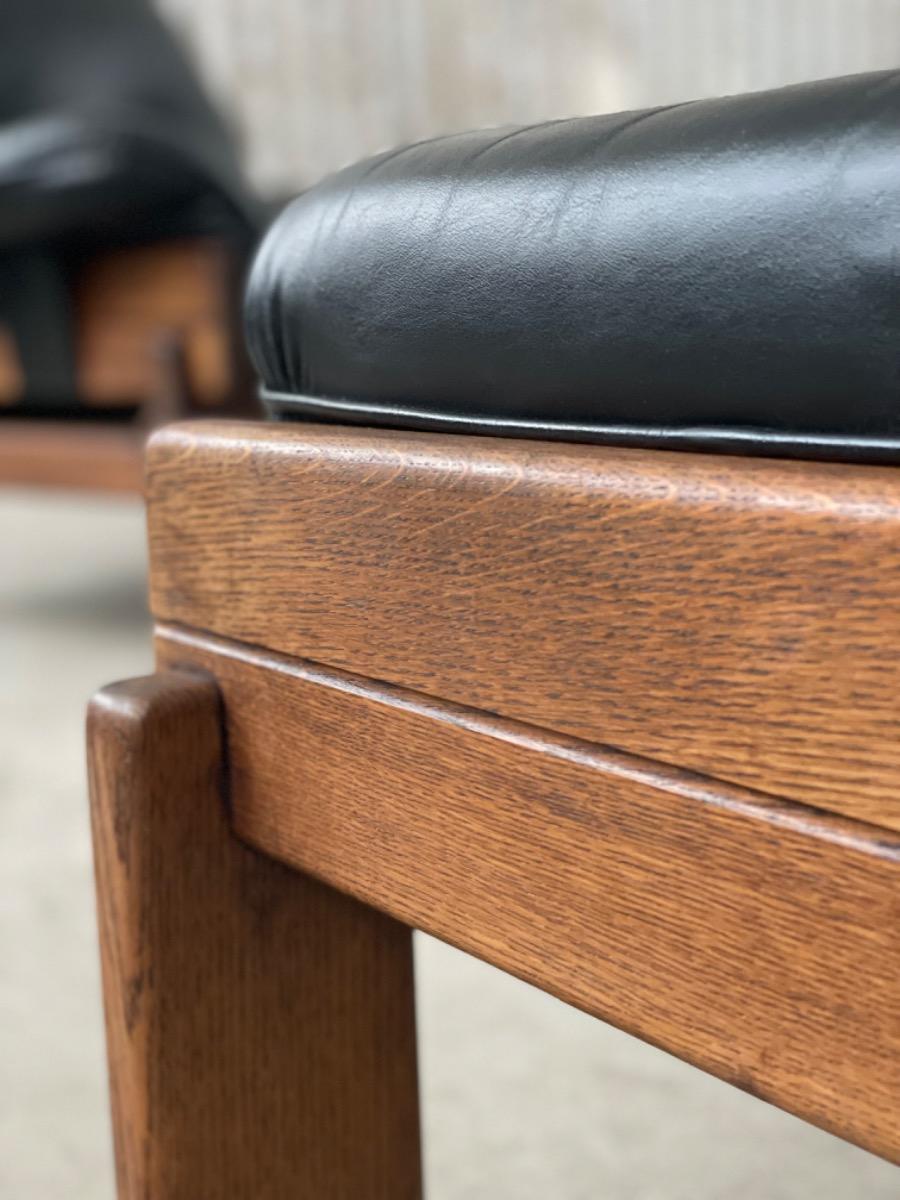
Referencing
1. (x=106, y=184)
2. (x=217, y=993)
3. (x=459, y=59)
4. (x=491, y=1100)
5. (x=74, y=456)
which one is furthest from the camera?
(x=459, y=59)

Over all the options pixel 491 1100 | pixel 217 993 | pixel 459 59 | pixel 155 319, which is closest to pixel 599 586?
pixel 217 993

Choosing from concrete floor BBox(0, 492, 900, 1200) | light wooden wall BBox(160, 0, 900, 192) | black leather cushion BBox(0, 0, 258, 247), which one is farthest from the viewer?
light wooden wall BBox(160, 0, 900, 192)

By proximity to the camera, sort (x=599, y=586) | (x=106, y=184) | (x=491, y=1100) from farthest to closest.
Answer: (x=106, y=184) → (x=491, y=1100) → (x=599, y=586)

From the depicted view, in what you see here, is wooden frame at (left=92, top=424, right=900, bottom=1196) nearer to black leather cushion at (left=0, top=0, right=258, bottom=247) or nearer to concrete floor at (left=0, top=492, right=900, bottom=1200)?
concrete floor at (left=0, top=492, right=900, bottom=1200)

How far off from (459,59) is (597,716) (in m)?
3.00

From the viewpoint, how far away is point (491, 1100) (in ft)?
2.09

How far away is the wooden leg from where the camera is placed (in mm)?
425

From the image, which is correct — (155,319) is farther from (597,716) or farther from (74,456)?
(597,716)

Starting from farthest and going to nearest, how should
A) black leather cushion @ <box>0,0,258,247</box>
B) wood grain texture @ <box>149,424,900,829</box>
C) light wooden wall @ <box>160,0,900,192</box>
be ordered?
light wooden wall @ <box>160,0,900,192</box>
black leather cushion @ <box>0,0,258,247</box>
wood grain texture @ <box>149,424,900,829</box>

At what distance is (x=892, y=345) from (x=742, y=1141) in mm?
444

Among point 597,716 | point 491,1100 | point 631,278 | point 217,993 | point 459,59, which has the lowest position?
point 491,1100

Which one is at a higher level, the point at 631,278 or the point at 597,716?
the point at 631,278

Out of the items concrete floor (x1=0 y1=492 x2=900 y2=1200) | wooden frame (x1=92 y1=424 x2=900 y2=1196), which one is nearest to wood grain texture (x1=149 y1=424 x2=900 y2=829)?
wooden frame (x1=92 y1=424 x2=900 y2=1196)

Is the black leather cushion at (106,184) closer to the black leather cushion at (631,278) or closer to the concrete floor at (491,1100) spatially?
the concrete floor at (491,1100)
